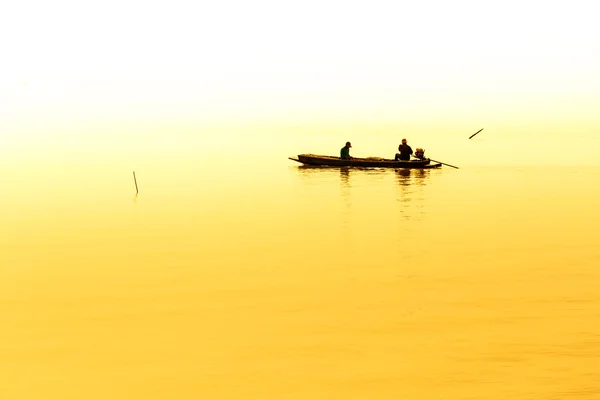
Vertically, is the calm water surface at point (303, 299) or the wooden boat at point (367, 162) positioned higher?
the wooden boat at point (367, 162)

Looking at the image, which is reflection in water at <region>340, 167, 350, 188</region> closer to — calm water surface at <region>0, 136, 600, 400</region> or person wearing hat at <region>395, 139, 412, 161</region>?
person wearing hat at <region>395, 139, 412, 161</region>

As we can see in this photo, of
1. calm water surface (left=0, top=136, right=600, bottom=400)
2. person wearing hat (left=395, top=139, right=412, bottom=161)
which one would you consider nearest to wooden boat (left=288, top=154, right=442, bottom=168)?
person wearing hat (left=395, top=139, right=412, bottom=161)

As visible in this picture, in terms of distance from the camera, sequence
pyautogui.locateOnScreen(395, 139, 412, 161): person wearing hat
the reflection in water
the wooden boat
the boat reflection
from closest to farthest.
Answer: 1. the reflection in water
2. the boat reflection
3. the wooden boat
4. pyautogui.locateOnScreen(395, 139, 412, 161): person wearing hat

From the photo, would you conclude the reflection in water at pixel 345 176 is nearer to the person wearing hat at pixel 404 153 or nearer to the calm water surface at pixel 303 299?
the person wearing hat at pixel 404 153

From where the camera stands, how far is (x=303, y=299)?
43.7 ft

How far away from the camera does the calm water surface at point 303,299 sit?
9336 millimetres

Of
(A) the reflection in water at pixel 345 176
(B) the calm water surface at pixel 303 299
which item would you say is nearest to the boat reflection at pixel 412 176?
(A) the reflection in water at pixel 345 176

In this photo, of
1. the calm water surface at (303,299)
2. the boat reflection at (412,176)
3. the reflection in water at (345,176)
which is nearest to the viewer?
the calm water surface at (303,299)

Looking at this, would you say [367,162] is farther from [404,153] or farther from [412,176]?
[412,176]

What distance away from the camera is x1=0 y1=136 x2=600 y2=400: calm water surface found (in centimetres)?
934

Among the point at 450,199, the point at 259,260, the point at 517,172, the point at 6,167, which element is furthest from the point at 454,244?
the point at 6,167

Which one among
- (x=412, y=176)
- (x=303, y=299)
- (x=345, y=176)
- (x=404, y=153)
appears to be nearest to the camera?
(x=303, y=299)

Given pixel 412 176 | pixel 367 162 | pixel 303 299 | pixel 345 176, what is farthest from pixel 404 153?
pixel 303 299

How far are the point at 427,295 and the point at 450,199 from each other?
49.2 feet
